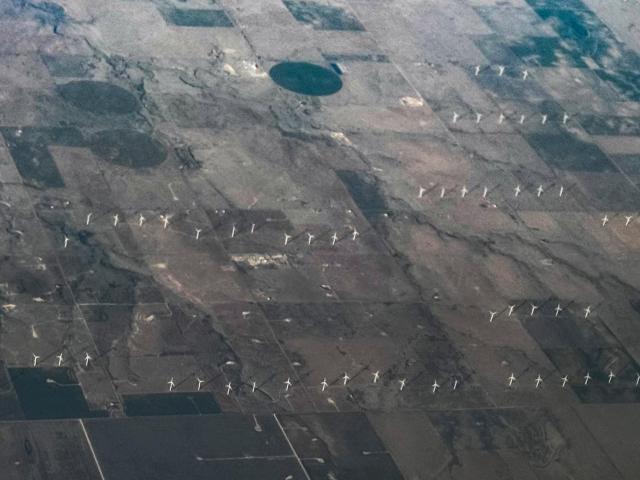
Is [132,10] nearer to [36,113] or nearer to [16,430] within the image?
[36,113]

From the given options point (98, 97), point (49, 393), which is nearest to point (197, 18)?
point (98, 97)

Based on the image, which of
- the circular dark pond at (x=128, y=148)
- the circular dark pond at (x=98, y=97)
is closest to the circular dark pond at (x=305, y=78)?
the circular dark pond at (x=98, y=97)

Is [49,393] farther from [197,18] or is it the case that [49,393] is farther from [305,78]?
[197,18]

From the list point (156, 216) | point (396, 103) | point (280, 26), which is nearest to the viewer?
point (156, 216)

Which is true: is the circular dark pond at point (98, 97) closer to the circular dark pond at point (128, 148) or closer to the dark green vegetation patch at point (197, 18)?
the circular dark pond at point (128, 148)

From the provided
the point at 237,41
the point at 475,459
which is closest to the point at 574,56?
the point at 237,41
